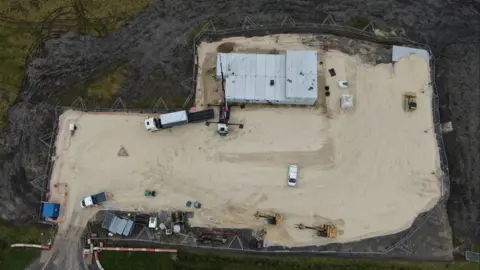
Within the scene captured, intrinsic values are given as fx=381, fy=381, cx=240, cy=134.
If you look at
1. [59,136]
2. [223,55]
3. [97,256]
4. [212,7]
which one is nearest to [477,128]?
[223,55]

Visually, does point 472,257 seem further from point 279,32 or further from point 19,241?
point 19,241

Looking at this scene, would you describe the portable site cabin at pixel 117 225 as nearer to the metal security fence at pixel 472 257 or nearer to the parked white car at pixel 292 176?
the parked white car at pixel 292 176

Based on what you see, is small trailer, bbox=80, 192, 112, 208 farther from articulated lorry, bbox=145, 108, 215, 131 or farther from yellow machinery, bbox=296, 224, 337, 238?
yellow machinery, bbox=296, 224, 337, 238

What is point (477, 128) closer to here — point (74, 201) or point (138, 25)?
point (138, 25)

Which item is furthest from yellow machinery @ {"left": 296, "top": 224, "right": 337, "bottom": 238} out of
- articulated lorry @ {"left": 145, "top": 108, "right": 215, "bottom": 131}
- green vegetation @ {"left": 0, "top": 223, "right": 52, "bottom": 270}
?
green vegetation @ {"left": 0, "top": 223, "right": 52, "bottom": 270}

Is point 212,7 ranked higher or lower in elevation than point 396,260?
higher

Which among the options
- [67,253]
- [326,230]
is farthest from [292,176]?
[67,253]
